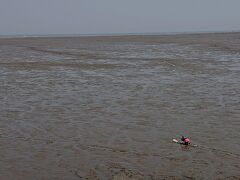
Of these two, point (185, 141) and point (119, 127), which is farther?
point (119, 127)

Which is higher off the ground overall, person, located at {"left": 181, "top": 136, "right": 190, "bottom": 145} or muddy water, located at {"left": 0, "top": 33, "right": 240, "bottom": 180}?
person, located at {"left": 181, "top": 136, "right": 190, "bottom": 145}

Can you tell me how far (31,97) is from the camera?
12883mm

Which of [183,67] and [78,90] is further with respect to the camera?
[183,67]

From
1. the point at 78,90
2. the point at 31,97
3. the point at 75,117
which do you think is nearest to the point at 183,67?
the point at 78,90

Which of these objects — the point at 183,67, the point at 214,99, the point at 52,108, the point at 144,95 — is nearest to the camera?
the point at 52,108

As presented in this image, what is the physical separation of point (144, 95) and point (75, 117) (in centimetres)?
332

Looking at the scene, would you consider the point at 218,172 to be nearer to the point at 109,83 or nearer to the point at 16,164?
the point at 16,164

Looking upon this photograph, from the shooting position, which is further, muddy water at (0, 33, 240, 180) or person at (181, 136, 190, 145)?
person at (181, 136, 190, 145)

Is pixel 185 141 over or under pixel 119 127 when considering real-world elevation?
over

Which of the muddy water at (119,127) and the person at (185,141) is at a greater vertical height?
the person at (185,141)

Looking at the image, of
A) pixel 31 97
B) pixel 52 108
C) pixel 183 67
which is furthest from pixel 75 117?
pixel 183 67

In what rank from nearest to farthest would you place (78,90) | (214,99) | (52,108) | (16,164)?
(16,164) → (52,108) → (214,99) → (78,90)

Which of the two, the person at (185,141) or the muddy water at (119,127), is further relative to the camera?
the person at (185,141)

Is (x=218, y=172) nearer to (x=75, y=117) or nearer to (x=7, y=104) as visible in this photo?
(x=75, y=117)
